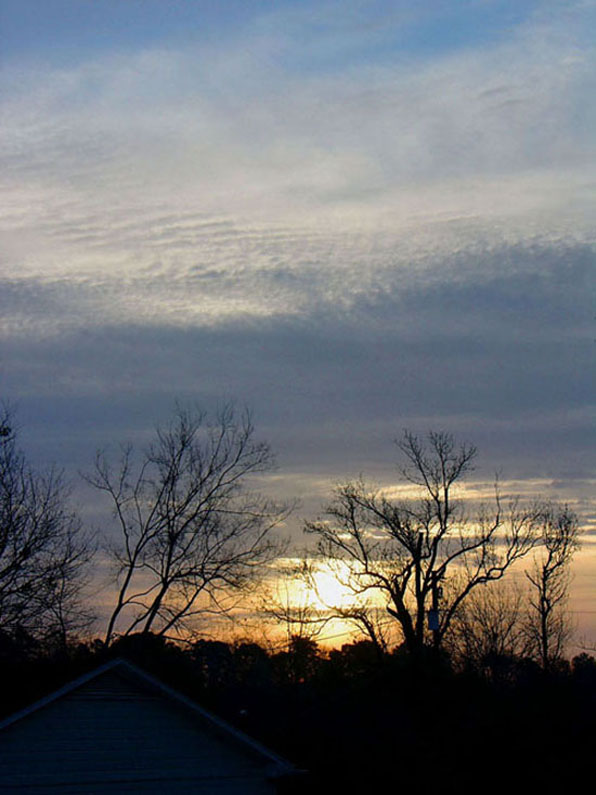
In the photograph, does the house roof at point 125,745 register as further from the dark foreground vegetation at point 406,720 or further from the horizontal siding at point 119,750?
the dark foreground vegetation at point 406,720

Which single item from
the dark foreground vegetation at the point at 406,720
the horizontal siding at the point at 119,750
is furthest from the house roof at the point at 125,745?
the dark foreground vegetation at the point at 406,720

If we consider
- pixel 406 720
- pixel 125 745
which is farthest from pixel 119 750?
pixel 406 720

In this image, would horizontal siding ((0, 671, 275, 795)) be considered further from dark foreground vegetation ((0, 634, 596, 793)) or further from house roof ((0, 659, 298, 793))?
dark foreground vegetation ((0, 634, 596, 793))

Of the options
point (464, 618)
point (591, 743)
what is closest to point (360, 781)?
point (591, 743)

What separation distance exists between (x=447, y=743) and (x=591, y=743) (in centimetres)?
589

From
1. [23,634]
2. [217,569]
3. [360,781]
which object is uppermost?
[217,569]

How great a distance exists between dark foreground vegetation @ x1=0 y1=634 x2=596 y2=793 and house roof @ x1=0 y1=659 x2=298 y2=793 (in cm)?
238

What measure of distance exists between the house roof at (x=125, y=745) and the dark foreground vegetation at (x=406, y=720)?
2.38 meters

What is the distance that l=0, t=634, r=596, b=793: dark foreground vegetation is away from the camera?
35312 millimetres

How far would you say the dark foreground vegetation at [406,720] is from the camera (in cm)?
3531

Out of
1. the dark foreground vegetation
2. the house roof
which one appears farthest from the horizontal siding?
the dark foreground vegetation

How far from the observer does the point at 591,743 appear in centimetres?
3816

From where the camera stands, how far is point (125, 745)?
25.5 metres

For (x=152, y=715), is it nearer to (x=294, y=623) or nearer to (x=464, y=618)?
(x=294, y=623)
